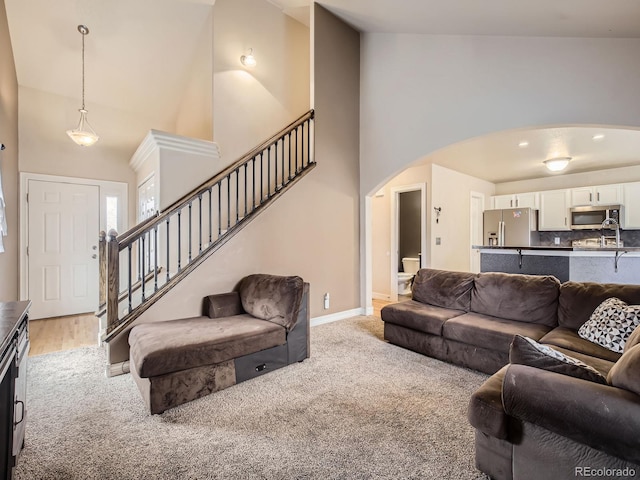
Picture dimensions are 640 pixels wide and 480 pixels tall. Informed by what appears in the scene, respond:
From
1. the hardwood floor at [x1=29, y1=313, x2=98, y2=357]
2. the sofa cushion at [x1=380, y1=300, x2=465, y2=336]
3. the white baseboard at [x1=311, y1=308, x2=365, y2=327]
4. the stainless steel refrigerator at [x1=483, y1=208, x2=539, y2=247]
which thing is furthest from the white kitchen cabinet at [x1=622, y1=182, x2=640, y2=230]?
the hardwood floor at [x1=29, y1=313, x2=98, y2=357]

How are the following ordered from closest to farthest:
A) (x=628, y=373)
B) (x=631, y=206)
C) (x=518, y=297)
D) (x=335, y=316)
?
(x=628, y=373) → (x=518, y=297) → (x=335, y=316) → (x=631, y=206)

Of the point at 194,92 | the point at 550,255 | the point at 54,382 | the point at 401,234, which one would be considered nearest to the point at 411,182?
the point at 401,234

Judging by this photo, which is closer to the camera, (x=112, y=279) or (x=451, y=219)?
(x=112, y=279)

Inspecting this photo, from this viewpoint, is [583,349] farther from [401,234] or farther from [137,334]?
[401,234]

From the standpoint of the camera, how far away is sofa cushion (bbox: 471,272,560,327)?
9.16 feet

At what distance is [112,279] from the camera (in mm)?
2688

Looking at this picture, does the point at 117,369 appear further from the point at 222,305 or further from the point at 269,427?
the point at 269,427

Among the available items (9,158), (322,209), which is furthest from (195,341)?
→ (9,158)

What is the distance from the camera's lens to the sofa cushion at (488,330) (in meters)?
2.57

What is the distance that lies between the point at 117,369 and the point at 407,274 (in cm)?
535

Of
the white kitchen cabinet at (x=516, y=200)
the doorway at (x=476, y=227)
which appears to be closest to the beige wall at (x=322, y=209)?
the doorway at (x=476, y=227)

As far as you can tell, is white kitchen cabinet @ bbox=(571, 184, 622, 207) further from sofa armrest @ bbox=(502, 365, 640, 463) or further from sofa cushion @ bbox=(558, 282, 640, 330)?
sofa armrest @ bbox=(502, 365, 640, 463)

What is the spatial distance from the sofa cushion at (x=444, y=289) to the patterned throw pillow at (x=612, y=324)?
1.04m

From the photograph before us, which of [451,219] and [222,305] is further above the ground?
[451,219]
